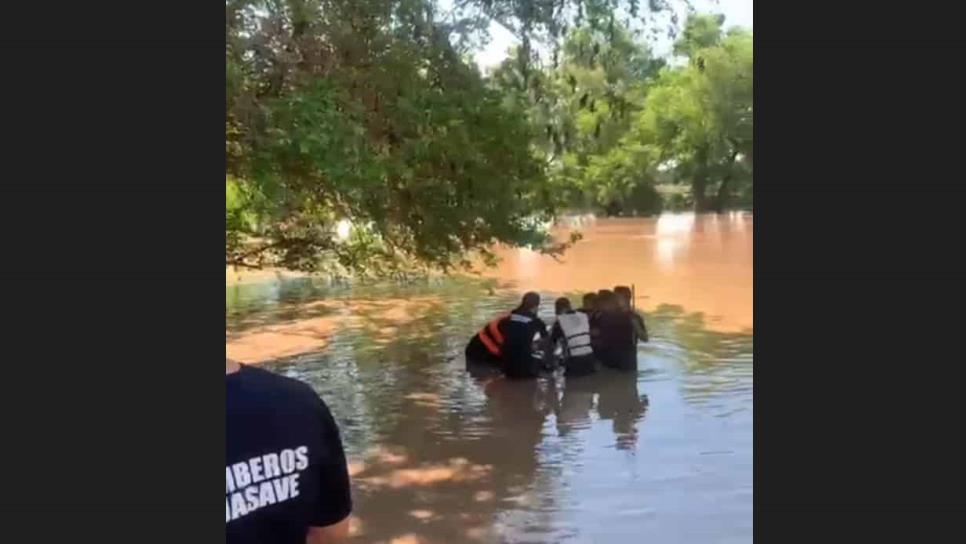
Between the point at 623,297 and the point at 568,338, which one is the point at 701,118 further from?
the point at 568,338

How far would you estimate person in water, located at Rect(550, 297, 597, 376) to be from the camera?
19.3ft

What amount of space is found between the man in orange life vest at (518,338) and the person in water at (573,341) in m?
0.10

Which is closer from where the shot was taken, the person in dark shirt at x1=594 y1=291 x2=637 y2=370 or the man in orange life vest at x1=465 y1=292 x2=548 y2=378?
the man in orange life vest at x1=465 y1=292 x2=548 y2=378

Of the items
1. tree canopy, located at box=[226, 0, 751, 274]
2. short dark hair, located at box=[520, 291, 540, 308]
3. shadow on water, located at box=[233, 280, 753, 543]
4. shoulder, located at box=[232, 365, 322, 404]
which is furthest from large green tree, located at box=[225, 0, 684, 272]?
shoulder, located at box=[232, 365, 322, 404]

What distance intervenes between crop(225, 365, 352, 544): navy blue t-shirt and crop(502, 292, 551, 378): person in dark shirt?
182 inches

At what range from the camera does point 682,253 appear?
40.5 ft

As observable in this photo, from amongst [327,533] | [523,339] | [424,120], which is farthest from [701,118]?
[327,533]

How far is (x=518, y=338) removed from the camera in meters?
5.89

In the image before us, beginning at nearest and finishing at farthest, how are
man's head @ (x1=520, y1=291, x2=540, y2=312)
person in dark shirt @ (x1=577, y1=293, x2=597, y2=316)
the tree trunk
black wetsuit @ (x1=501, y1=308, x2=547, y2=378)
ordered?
the tree trunk, man's head @ (x1=520, y1=291, x2=540, y2=312), black wetsuit @ (x1=501, y1=308, x2=547, y2=378), person in dark shirt @ (x1=577, y1=293, x2=597, y2=316)

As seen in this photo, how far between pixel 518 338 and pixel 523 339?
0.03 meters

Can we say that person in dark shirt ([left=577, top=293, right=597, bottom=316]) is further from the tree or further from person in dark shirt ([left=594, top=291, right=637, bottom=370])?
the tree

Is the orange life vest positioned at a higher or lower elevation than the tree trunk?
lower

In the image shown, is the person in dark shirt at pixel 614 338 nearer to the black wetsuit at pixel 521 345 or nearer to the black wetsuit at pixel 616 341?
the black wetsuit at pixel 616 341

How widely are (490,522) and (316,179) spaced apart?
1.48m
